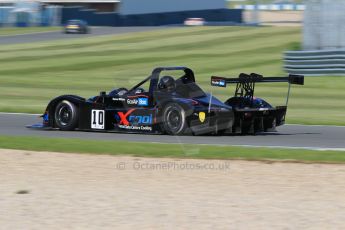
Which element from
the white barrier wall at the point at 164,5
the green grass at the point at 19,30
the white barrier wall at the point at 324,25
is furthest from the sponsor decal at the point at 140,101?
the white barrier wall at the point at 164,5

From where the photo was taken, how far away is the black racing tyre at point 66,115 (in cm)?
1430

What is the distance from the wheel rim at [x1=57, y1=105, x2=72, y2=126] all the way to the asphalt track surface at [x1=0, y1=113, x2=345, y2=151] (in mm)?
220

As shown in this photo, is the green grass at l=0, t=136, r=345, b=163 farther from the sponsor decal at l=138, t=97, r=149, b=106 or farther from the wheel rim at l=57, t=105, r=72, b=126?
the wheel rim at l=57, t=105, r=72, b=126

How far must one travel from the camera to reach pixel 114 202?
820 cm

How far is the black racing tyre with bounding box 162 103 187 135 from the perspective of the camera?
13242 mm

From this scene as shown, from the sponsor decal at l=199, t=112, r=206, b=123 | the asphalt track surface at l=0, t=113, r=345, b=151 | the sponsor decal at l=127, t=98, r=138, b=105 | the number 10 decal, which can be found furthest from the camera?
the number 10 decal

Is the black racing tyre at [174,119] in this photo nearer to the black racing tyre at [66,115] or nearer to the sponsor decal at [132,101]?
the sponsor decal at [132,101]

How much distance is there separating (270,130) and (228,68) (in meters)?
16.8

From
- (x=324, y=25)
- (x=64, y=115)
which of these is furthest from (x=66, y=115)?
(x=324, y=25)

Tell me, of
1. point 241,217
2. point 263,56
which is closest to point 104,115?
point 241,217

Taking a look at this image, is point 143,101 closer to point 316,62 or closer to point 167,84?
point 167,84

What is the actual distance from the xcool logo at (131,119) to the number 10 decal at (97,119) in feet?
0.98

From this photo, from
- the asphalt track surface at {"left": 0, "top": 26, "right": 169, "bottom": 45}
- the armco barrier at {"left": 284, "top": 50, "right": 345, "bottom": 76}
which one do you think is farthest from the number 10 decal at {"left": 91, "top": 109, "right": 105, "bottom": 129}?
the asphalt track surface at {"left": 0, "top": 26, "right": 169, "bottom": 45}

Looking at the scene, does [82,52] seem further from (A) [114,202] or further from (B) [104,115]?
(A) [114,202]
